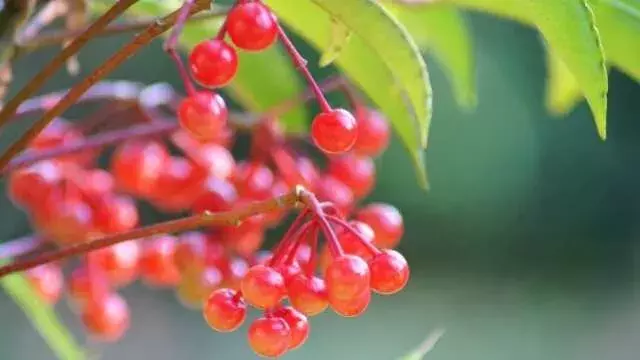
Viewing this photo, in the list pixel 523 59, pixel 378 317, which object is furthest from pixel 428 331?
pixel 523 59

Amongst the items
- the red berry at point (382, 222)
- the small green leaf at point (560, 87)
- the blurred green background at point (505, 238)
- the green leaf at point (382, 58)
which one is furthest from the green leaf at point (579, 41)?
the blurred green background at point (505, 238)

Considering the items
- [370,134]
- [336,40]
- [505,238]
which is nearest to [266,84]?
[370,134]

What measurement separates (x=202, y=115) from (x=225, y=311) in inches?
2.5

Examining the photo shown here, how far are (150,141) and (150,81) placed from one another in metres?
1.38

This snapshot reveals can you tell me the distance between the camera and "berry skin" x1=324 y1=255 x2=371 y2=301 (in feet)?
1.16

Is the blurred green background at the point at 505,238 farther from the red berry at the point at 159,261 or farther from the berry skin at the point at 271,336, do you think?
the berry skin at the point at 271,336

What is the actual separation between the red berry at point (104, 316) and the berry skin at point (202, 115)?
0.87 feet

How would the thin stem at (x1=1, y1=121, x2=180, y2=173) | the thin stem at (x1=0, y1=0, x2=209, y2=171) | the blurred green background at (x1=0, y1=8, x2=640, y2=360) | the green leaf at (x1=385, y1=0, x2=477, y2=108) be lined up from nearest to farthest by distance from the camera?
the thin stem at (x1=0, y1=0, x2=209, y2=171), the thin stem at (x1=1, y1=121, x2=180, y2=173), the green leaf at (x1=385, y1=0, x2=477, y2=108), the blurred green background at (x1=0, y1=8, x2=640, y2=360)

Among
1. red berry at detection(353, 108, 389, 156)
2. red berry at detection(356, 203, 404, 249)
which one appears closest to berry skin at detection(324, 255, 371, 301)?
red berry at detection(356, 203, 404, 249)

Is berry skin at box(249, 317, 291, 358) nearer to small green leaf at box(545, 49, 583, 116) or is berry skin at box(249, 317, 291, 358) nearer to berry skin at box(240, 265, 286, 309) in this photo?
berry skin at box(240, 265, 286, 309)

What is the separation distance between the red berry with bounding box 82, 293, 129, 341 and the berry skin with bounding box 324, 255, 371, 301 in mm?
291

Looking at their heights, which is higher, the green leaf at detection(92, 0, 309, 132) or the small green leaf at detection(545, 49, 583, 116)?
the small green leaf at detection(545, 49, 583, 116)

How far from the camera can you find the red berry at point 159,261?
2.01 feet

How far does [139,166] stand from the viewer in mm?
595
